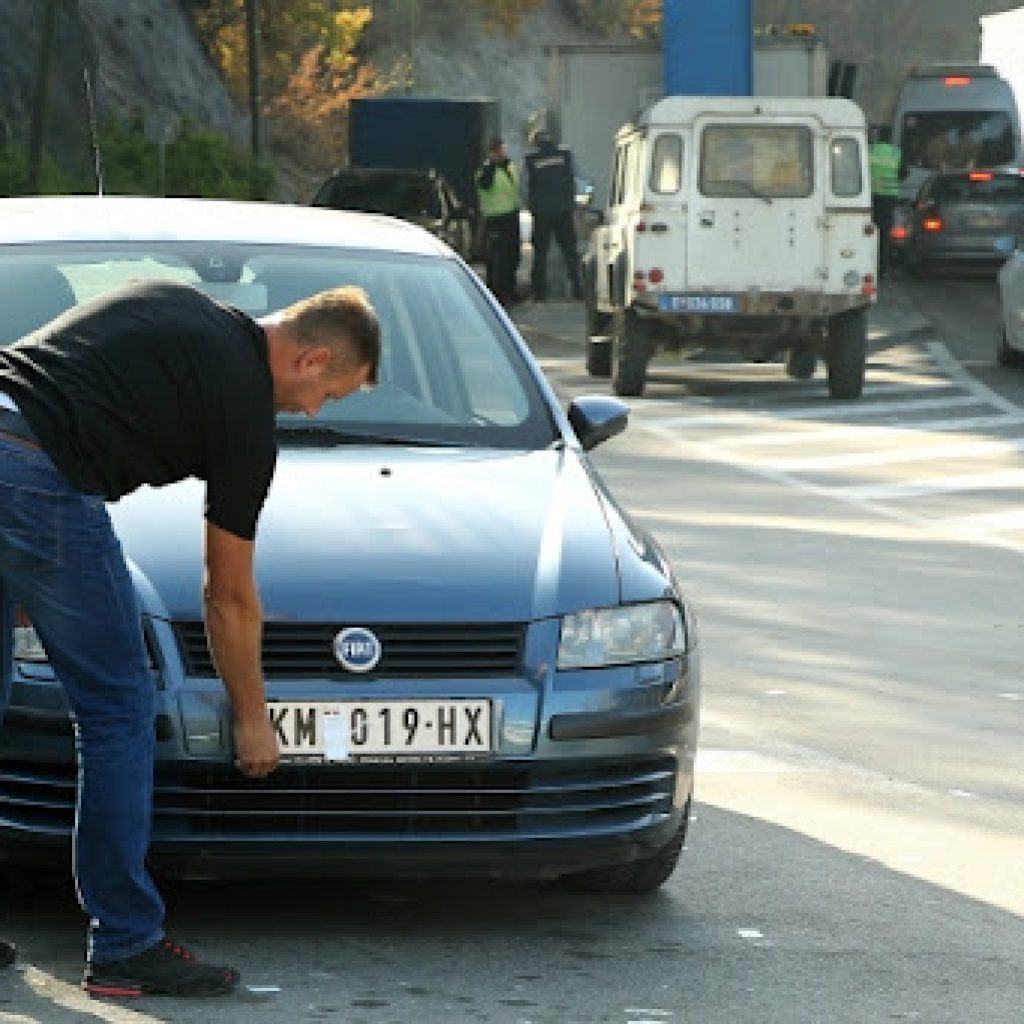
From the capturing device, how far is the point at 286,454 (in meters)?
7.83

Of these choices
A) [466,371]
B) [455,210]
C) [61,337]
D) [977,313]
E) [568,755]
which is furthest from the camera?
[455,210]

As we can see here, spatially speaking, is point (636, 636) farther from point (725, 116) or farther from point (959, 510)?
point (725, 116)

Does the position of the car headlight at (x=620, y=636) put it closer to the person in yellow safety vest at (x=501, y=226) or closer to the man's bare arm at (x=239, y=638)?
the man's bare arm at (x=239, y=638)

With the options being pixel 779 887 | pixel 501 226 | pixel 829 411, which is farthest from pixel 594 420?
pixel 501 226

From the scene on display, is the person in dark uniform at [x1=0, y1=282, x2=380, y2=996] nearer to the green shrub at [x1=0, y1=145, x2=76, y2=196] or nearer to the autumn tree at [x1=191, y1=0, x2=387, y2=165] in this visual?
the green shrub at [x1=0, y1=145, x2=76, y2=196]

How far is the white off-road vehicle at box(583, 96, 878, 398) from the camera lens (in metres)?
25.5

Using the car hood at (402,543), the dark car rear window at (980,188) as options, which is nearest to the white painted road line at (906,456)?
the car hood at (402,543)

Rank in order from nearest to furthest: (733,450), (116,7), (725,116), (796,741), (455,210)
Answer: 1. (796,741)
2. (733,450)
3. (725,116)
4. (455,210)
5. (116,7)

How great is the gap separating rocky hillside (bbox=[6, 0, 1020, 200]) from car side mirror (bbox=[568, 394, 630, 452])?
2963 cm

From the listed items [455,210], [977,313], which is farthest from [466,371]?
[455,210]

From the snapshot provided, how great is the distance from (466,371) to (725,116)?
17756 mm

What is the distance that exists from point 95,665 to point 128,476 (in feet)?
1.14

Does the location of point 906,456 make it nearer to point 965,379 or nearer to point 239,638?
point 965,379

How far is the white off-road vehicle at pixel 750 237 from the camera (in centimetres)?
2555
